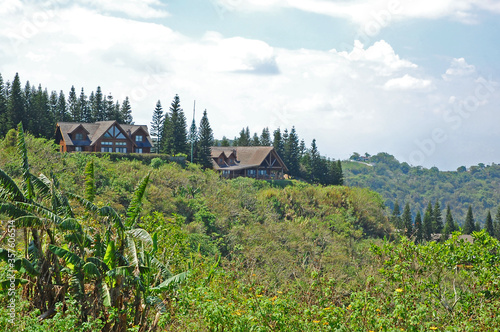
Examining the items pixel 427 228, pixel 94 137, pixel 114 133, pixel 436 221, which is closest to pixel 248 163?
pixel 114 133

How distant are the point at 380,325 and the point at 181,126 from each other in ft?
139

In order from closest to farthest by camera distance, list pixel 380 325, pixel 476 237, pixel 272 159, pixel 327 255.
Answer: pixel 380 325 → pixel 476 237 → pixel 327 255 → pixel 272 159

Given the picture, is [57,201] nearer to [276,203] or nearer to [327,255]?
[327,255]

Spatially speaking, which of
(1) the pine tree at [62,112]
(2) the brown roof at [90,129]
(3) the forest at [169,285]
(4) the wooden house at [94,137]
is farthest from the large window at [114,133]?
(3) the forest at [169,285]

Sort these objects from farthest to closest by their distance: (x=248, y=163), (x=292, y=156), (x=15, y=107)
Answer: (x=292, y=156), (x=248, y=163), (x=15, y=107)

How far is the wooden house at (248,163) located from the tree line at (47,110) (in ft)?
49.6

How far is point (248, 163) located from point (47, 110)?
73.9 ft

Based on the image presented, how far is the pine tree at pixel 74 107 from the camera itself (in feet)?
183

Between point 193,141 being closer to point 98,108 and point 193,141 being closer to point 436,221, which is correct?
point 98,108

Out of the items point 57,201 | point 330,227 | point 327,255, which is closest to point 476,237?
point 57,201

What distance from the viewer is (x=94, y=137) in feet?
137

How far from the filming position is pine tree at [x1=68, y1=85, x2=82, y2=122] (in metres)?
55.7

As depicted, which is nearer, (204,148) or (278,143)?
(204,148)

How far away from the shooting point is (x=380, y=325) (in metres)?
5.73
